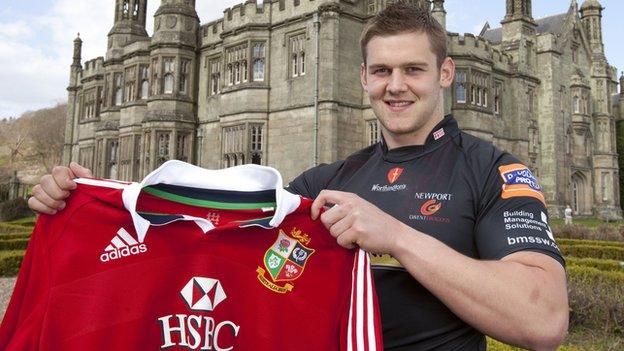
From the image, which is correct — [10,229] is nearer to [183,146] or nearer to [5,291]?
[5,291]

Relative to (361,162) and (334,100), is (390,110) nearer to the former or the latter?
(361,162)

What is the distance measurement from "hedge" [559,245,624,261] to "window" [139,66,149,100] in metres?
20.9

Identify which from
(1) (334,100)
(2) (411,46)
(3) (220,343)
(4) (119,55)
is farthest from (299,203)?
(4) (119,55)

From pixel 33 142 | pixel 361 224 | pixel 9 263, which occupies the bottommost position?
pixel 9 263

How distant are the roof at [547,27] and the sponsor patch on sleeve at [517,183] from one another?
3506 cm

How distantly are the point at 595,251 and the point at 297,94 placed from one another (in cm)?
1196

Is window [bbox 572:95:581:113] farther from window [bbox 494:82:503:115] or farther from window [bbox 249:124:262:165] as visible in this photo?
window [bbox 249:124:262:165]

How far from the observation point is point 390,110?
2164mm

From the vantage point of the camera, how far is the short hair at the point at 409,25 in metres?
2.02

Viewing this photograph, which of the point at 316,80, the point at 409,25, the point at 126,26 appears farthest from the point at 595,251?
the point at 126,26

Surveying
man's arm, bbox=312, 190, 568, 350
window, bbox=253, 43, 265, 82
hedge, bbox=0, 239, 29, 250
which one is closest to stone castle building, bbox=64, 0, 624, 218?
window, bbox=253, 43, 265, 82

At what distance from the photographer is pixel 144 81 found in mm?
25656

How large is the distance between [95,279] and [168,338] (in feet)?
1.25

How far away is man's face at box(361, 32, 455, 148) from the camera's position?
2.04 meters
